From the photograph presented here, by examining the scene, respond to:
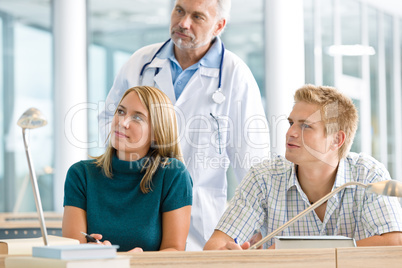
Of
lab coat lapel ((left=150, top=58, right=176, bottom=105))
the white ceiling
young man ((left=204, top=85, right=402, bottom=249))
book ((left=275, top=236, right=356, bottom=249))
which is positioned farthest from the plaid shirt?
the white ceiling

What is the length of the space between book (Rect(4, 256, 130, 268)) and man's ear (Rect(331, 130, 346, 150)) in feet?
3.70

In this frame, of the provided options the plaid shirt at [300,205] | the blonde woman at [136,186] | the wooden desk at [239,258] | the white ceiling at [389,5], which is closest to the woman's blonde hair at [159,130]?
the blonde woman at [136,186]

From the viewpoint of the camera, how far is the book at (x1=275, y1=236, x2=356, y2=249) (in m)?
1.30

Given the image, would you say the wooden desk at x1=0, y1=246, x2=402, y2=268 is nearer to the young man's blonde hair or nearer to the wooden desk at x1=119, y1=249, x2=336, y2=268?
the wooden desk at x1=119, y1=249, x2=336, y2=268

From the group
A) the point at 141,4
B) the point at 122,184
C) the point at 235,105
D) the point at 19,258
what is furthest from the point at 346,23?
the point at 19,258

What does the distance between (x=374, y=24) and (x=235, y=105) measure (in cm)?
455

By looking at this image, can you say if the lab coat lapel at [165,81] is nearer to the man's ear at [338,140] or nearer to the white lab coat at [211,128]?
the white lab coat at [211,128]

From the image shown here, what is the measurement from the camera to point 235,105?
229 cm

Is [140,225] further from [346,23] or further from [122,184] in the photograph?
[346,23]

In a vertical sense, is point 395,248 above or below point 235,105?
below

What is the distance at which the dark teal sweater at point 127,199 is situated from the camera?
5.61ft

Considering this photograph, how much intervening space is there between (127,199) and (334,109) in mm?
808

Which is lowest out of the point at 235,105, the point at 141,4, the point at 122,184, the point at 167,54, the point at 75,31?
the point at 122,184

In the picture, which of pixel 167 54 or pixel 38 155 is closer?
pixel 167 54
